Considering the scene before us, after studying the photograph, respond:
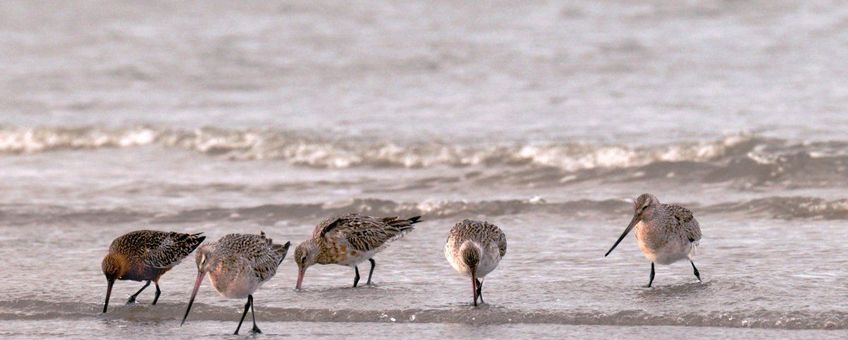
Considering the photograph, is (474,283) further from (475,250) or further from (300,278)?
(300,278)

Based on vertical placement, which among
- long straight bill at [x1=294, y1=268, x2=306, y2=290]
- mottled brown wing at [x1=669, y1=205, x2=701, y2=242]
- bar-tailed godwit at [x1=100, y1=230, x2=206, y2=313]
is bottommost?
long straight bill at [x1=294, y1=268, x2=306, y2=290]

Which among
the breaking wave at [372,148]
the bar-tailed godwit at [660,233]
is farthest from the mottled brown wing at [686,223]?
the breaking wave at [372,148]

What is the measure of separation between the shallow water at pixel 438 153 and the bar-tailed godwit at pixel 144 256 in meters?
0.22

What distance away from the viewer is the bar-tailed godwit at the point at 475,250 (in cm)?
880

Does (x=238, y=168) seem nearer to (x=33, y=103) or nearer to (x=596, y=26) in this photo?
(x=33, y=103)

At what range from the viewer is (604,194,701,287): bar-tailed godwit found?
928cm

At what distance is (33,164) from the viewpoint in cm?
1669

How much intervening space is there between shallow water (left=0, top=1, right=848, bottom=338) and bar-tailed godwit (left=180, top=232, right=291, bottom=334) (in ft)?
0.83

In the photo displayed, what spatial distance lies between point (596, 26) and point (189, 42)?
714cm

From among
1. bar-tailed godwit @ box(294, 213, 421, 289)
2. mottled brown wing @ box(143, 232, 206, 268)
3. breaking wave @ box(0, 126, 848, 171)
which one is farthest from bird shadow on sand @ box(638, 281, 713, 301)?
breaking wave @ box(0, 126, 848, 171)

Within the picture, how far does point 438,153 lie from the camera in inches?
607

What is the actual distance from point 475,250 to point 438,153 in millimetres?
6630

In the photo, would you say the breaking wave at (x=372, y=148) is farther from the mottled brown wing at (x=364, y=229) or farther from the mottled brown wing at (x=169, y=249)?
the mottled brown wing at (x=169, y=249)

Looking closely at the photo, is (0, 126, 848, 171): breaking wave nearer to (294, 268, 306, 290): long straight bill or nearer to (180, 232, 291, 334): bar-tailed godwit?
(294, 268, 306, 290): long straight bill
